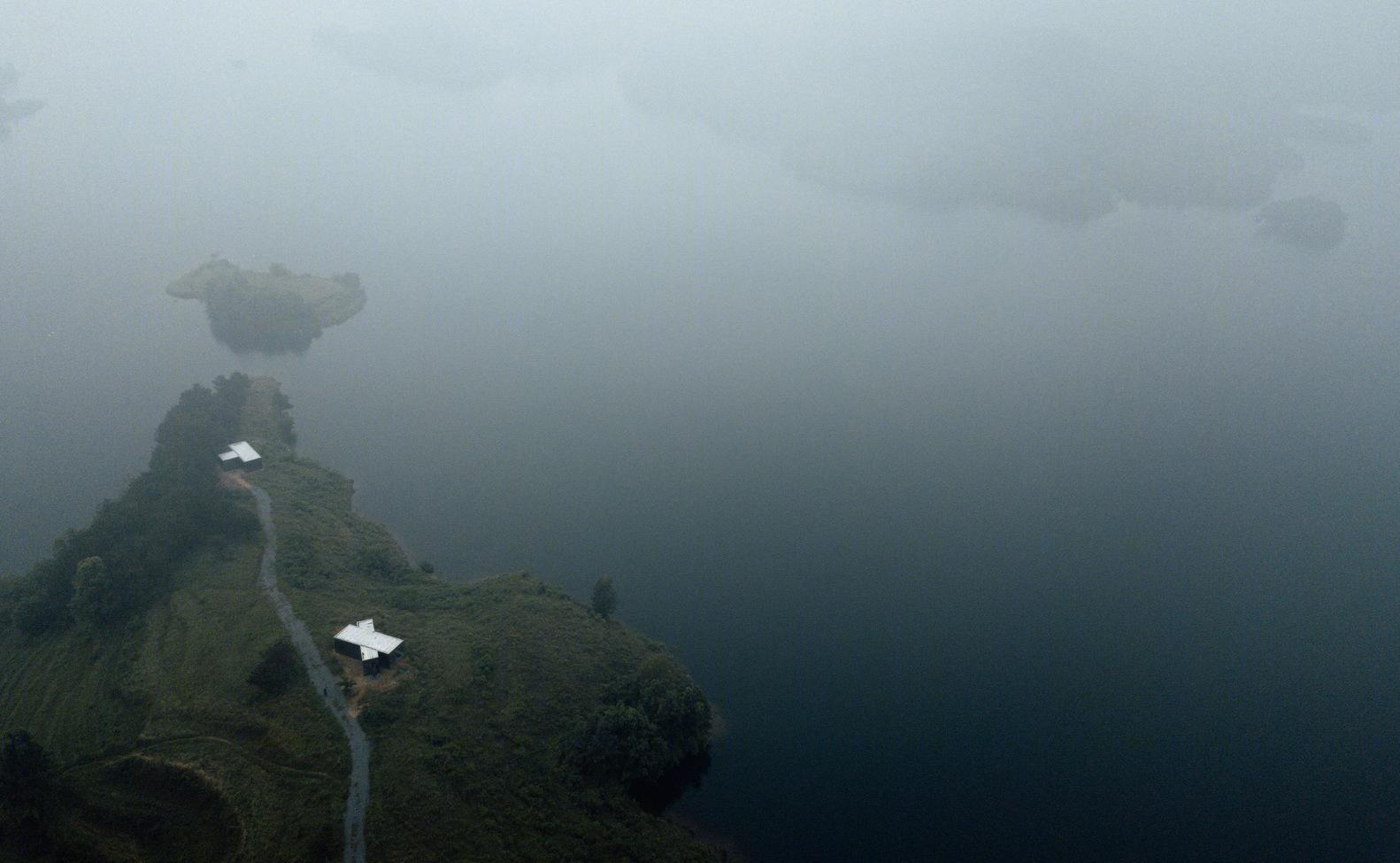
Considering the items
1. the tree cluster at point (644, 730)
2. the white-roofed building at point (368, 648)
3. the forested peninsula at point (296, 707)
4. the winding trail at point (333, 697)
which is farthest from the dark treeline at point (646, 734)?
the white-roofed building at point (368, 648)

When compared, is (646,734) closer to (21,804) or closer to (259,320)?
(21,804)

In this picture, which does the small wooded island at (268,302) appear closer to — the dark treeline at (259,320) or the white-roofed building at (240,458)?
the dark treeline at (259,320)

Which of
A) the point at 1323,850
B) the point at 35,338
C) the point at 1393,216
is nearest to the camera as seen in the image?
the point at 1323,850

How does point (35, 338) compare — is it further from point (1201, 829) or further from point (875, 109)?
point (875, 109)

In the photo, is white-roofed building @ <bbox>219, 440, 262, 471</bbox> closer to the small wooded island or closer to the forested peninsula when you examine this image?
the forested peninsula

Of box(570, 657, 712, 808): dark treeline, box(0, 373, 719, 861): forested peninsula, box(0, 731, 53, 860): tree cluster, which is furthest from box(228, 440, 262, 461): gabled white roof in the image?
box(570, 657, 712, 808): dark treeline

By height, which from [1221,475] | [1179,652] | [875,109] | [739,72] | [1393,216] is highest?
[739,72]

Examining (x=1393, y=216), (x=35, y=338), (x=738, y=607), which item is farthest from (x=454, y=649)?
(x=1393, y=216)
